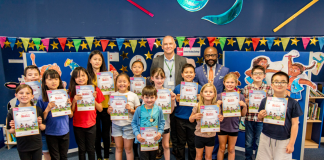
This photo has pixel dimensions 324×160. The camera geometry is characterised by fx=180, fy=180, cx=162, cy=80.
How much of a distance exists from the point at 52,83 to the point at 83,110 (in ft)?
1.73

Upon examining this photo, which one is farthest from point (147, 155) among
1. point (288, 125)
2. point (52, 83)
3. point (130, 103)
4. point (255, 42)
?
point (255, 42)

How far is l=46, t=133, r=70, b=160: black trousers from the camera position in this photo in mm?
2369

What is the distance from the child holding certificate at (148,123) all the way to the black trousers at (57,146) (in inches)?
38.7

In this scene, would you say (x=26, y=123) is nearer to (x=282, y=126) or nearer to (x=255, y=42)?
(x=282, y=126)

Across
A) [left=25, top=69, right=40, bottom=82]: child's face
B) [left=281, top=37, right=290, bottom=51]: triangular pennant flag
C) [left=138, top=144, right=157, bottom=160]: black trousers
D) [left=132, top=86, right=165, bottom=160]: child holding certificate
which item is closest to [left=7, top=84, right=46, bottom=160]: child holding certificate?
[left=25, top=69, right=40, bottom=82]: child's face

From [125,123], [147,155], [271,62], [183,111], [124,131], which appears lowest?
[147,155]

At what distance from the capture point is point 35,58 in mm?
3221

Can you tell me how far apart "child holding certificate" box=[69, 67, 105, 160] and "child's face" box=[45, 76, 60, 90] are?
186 mm

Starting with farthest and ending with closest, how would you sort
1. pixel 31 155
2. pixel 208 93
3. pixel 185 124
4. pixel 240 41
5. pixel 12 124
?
pixel 240 41 → pixel 185 124 → pixel 208 93 → pixel 31 155 → pixel 12 124

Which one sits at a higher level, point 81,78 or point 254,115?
point 81,78

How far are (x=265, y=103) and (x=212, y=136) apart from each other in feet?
2.62

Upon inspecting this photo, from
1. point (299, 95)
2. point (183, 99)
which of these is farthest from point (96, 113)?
point (299, 95)

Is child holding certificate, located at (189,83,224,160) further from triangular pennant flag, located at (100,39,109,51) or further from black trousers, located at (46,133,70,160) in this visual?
triangular pennant flag, located at (100,39,109,51)

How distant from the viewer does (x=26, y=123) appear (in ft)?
6.93
